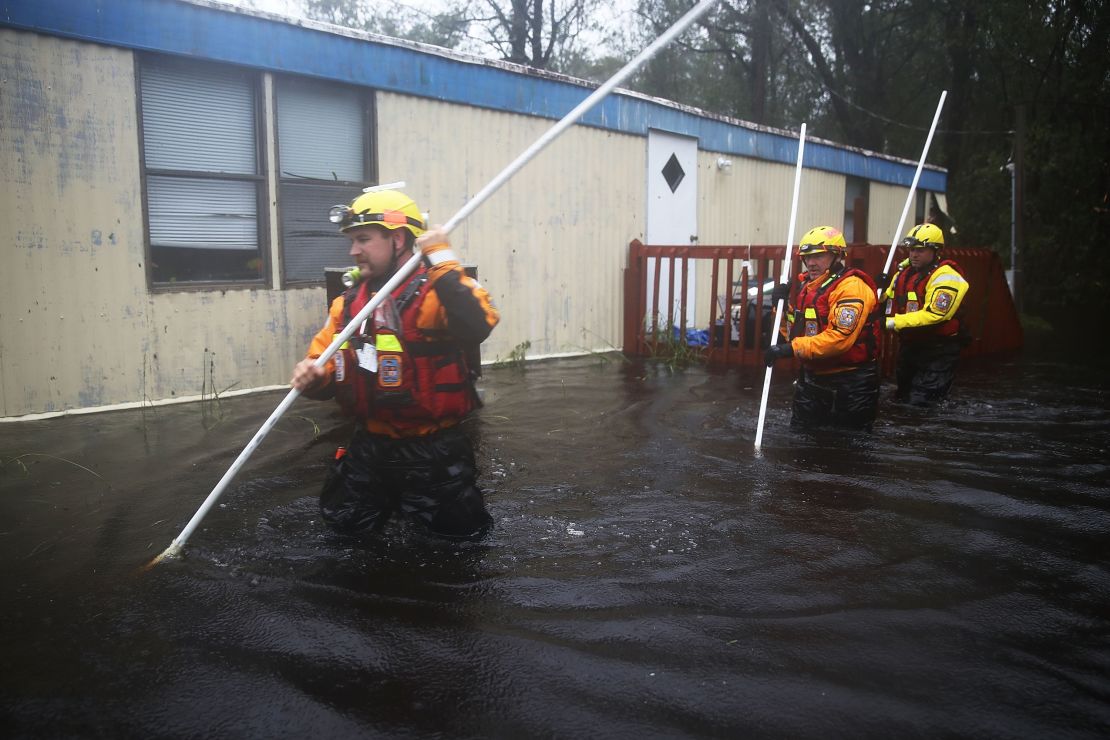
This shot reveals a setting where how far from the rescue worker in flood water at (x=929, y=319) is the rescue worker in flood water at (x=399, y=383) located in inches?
216

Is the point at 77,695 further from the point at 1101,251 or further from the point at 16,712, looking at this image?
the point at 1101,251

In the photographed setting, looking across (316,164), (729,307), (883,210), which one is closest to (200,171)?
(316,164)

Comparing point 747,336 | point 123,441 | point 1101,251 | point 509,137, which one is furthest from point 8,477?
point 1101,251

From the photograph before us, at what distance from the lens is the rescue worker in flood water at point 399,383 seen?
13.8 ft

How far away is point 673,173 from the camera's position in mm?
13859

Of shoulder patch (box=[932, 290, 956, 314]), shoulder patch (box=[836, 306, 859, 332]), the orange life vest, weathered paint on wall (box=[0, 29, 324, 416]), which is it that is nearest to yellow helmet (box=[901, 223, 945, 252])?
shoulder patch (box=[932, 290, 956, 314])

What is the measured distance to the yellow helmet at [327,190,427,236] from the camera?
4227 mm

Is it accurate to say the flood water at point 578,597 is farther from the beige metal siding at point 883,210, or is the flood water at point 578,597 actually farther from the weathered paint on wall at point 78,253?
the beige metal siding at point 883,210

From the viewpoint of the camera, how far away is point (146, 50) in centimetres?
766

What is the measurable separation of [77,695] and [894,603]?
Result: 3249 millimetres

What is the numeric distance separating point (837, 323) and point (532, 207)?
5656 mm

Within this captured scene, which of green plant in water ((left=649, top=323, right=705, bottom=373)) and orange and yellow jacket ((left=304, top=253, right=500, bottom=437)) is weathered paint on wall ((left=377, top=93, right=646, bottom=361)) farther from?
orange and yellow jacket ((left=304, top=253, right=500, bottom=437))

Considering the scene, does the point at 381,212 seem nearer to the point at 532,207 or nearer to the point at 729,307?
the point at 532,207

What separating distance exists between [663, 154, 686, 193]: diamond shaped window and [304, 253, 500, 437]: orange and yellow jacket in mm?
9958
